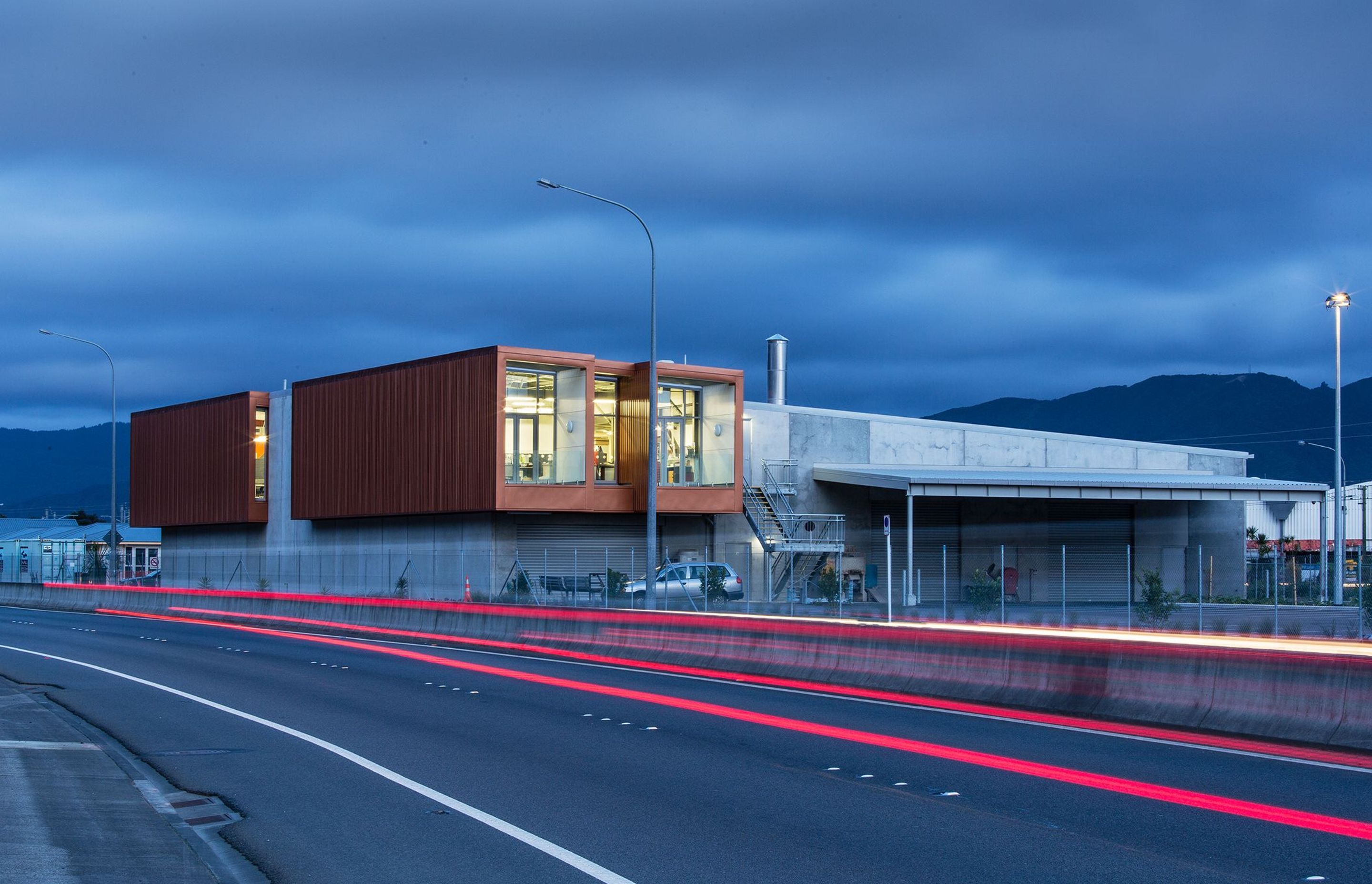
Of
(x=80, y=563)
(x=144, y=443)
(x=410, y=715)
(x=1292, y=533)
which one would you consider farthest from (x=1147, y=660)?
(x=1292, y=533)

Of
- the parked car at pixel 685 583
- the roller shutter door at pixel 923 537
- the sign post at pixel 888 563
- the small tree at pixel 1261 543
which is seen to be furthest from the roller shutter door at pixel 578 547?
the small tree at pixel 1261 543

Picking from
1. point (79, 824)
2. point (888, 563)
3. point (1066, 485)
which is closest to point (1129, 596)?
point (888, 563)

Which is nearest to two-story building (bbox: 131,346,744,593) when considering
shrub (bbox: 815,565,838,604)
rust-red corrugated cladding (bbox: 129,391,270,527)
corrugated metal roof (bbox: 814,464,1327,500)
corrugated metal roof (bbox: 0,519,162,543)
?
rust-red corrugated cladding (bbox: 129,391,270,527)

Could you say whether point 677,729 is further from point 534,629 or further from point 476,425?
point 476,425

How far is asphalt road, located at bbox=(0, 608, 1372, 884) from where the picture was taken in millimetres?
8039

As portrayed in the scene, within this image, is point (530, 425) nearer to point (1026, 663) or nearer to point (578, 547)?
point (578, 547)

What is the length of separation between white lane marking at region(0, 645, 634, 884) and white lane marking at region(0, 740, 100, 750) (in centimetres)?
194

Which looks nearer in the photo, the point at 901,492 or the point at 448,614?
the point at 448,614

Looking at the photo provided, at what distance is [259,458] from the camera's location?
2290 inches

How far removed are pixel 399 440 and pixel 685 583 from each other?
12832 mm

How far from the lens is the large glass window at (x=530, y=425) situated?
44812mm

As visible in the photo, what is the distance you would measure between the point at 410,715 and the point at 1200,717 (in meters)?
8.29

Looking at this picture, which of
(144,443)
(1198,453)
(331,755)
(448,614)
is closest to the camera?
(331,755)

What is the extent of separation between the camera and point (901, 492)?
51625 millimetres
